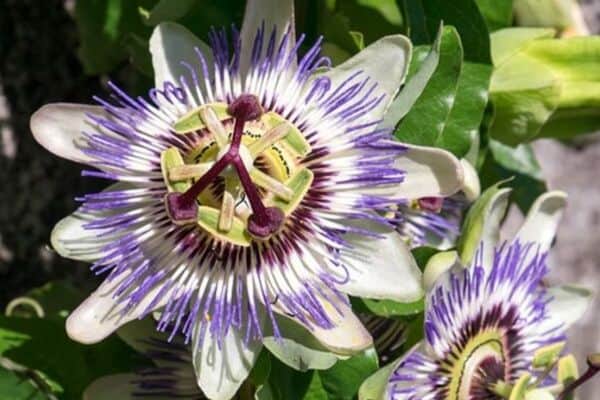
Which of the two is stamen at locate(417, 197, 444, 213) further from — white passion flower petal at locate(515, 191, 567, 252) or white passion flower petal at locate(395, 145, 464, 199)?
white passion flower petal at locate(395, 145, 464, 199)

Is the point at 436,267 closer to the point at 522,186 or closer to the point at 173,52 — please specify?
the point at 173,52

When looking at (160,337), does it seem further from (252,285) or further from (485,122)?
(485,122)

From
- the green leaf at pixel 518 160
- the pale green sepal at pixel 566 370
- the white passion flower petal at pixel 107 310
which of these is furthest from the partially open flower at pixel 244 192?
the green leaf at pixel 518 160

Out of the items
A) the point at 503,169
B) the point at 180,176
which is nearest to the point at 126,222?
the point at 180,176

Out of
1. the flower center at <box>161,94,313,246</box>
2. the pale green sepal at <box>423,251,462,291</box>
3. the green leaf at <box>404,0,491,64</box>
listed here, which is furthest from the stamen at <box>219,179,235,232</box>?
the green leaf at <box>404,0,491,64</box>

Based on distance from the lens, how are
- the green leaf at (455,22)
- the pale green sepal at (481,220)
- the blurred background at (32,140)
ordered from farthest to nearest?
the blurred background at (32,140) < the green leaf at (455,22) < the pale green sepal at (481,220)

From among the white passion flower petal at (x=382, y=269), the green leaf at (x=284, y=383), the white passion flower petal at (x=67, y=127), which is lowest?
the green leaf at (x=284, y=383)

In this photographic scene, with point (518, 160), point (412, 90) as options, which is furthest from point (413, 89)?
point (518, 160)

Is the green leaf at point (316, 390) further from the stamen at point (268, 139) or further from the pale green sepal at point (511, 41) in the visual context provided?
the pale green sepal at point (511, 41)
